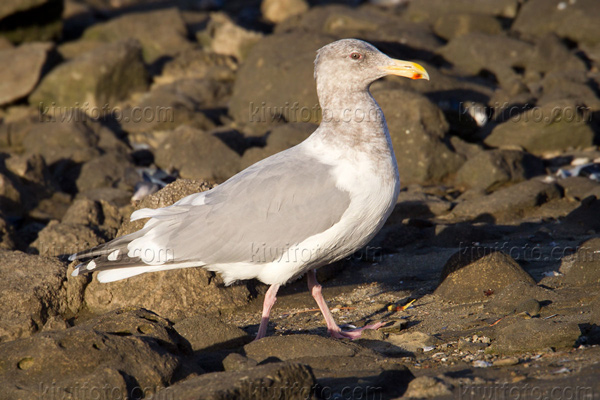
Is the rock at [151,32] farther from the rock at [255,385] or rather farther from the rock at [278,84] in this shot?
the rock at [255,385]

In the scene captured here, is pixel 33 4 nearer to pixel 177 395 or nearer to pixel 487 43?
pixel 487 43

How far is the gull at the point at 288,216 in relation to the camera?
5176mm

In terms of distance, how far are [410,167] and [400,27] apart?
665 centimetres

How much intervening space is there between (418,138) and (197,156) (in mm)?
3224

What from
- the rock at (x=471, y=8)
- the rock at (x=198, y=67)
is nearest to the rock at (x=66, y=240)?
the rock at (x=198, y=67)

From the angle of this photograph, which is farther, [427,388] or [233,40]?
[233,40]

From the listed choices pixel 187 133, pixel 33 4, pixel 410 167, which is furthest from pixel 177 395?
pixel 33 4

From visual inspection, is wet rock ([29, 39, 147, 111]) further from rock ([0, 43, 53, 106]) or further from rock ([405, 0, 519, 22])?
rock ([405, 0, 519, 22])

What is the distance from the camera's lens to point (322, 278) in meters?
6.75

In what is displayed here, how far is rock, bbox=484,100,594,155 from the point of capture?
10.3 meters

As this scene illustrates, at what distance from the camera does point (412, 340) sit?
15.9 feet

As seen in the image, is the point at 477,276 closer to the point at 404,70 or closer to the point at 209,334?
the point at 404,70

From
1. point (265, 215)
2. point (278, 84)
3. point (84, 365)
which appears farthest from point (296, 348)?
point (278, 84)

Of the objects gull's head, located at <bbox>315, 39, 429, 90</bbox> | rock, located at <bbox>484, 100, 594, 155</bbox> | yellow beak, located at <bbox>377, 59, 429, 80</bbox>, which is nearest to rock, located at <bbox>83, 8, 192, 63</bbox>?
rock, located at <bbox>484, 100, 594, 155</bbox>
